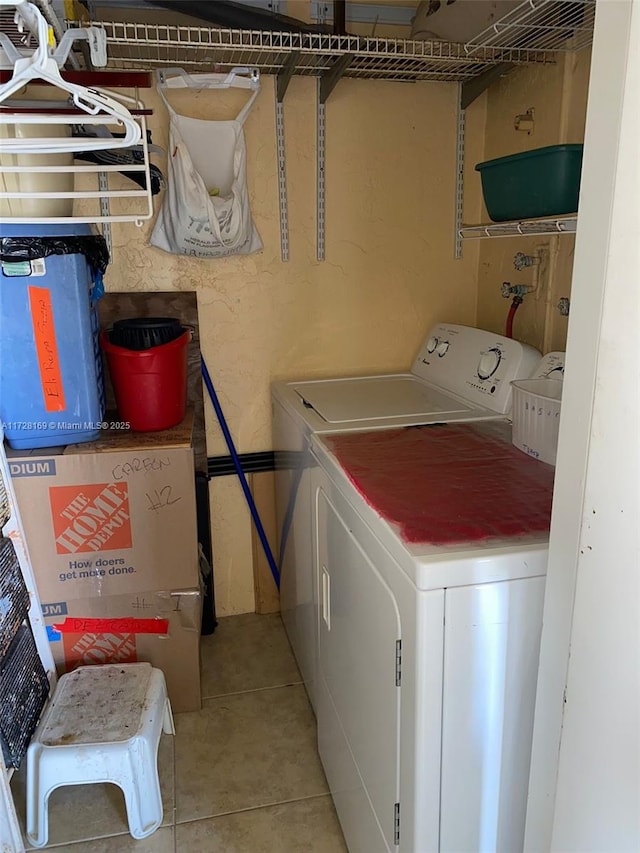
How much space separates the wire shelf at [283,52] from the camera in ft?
6.08

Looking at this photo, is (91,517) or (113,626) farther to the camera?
(113,626)

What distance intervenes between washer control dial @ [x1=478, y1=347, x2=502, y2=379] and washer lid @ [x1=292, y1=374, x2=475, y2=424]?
0.12 m

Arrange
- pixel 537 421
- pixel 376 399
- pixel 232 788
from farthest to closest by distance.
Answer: pixel 376 399
pixel 232 788
pixel 537 421

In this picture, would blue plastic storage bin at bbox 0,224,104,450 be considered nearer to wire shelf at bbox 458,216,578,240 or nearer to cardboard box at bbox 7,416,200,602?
cardboard box at bbox 7,416,200,602

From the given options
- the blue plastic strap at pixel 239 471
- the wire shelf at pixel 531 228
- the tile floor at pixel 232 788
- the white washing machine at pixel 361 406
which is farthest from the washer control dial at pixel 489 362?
the tile floor at pixel 232 788

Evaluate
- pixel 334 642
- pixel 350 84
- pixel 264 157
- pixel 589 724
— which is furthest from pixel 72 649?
pixel 350 84

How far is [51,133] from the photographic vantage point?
169cm

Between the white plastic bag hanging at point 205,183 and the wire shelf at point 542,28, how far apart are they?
2.63ft

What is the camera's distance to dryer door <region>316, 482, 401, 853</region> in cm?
125

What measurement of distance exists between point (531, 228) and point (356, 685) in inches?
48.8

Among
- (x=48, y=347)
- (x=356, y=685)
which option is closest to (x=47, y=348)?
(x=48, y=347)

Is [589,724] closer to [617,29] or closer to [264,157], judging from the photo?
[617,29]

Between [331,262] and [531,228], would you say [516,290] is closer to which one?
[531,228]

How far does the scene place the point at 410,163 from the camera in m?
2.46
